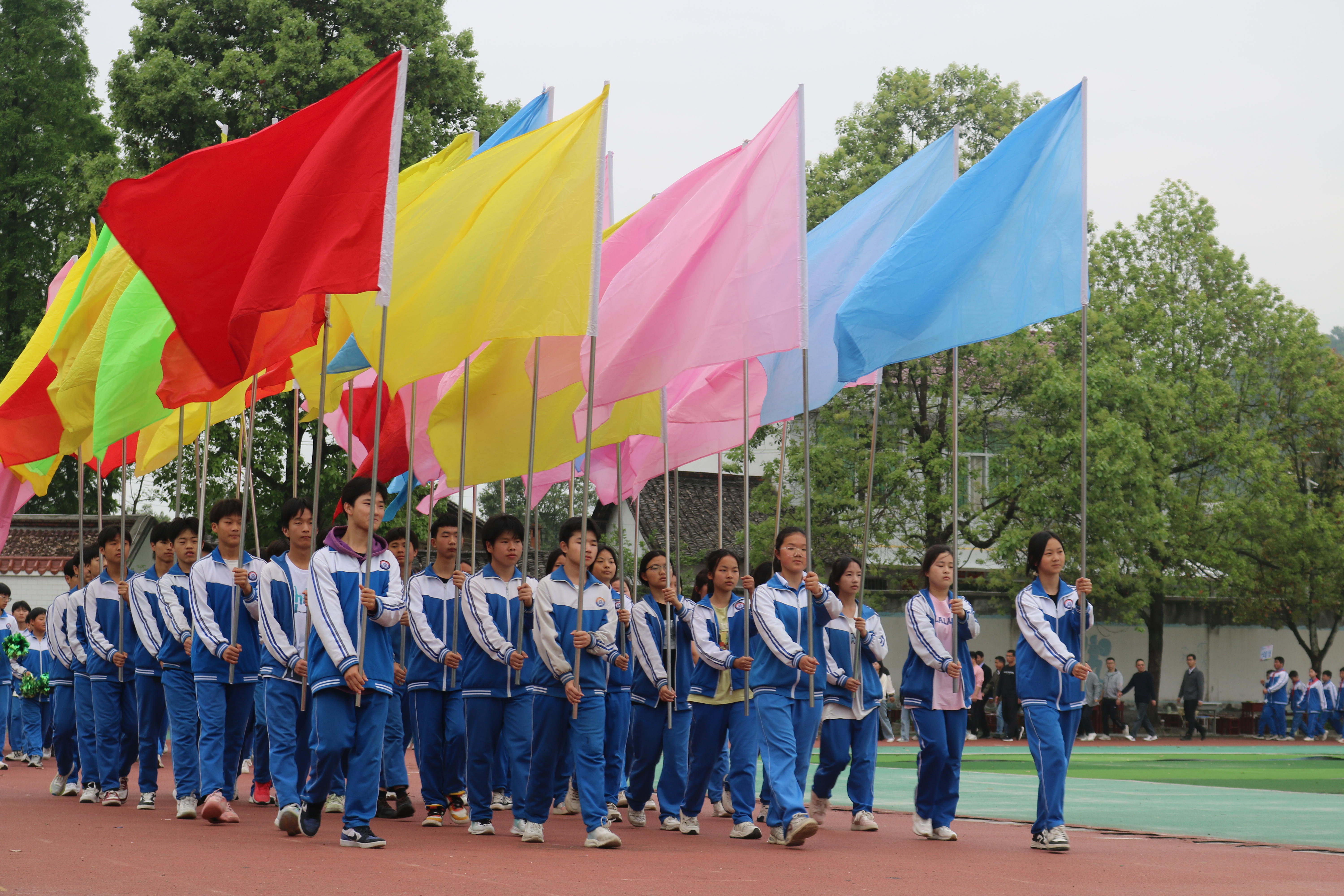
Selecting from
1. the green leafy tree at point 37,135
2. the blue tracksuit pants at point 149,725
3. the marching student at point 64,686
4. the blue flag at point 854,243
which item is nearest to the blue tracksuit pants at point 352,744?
the blue tracksuit pants at point 149,725

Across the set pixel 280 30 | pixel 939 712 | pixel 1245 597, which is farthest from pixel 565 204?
pixel 1245 597

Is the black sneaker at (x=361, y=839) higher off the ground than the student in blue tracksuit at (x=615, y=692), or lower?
lower

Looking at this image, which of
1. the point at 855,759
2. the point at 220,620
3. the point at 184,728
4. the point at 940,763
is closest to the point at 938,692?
the point at 940,763

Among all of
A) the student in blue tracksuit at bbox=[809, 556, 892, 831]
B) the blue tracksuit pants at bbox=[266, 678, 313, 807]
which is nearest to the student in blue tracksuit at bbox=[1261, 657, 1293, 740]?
the student in blue tracksuit at bbox=[809, 556, 892, 831]

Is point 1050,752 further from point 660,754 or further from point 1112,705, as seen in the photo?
point 1112,705

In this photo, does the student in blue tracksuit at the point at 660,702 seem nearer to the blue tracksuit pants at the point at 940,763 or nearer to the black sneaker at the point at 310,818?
the blue tracksuit pants at the point at 940,763

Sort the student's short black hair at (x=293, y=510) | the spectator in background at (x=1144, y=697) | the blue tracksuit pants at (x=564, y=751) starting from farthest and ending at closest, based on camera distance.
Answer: the spectator in background at (x=1144, y=697), the student's short black hair at (x=293, y=510), the blue tracksuit pants at (x=564, y=751)

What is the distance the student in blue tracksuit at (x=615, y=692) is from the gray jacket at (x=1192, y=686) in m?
23.2

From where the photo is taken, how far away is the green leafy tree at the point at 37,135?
31.7m

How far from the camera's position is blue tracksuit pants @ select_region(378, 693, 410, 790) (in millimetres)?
10789

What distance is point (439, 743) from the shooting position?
10.6 metres

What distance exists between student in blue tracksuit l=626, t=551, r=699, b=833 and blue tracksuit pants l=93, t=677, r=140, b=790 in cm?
392

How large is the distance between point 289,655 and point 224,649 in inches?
47.6

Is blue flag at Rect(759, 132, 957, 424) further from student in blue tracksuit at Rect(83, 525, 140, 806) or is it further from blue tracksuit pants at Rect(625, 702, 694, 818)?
student in blue tracksuit at Rect(83, 525, 140, 806)
